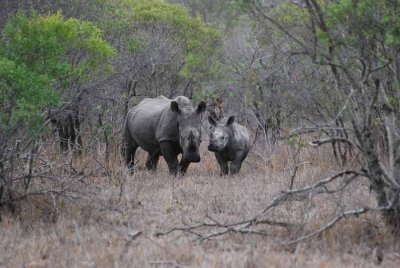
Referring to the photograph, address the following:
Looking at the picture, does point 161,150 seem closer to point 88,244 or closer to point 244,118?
point 88,244

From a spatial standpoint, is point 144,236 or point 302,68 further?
point 302,68

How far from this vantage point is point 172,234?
20.1 feet

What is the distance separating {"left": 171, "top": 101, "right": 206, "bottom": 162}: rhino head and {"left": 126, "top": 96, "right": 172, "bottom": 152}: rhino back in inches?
23.7

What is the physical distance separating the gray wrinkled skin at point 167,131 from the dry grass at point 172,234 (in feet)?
4.09

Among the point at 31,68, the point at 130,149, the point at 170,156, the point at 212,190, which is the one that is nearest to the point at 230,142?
the point at 170,156

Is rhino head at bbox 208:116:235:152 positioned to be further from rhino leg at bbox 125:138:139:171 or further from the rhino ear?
rhino leg at bbox 125:138:139:171

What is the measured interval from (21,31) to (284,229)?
131 inches

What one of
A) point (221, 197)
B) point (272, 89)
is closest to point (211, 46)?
point (272, 89)

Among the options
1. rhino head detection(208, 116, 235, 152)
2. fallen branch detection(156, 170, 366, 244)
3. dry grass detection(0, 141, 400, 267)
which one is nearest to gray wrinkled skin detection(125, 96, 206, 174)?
rhino head detection(208, 116, 235, 152)

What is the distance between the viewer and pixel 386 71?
929 cm

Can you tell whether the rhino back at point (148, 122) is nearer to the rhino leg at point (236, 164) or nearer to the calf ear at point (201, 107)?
the calf ear at point (201, 107)

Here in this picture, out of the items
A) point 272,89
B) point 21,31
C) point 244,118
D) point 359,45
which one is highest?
point 359,45

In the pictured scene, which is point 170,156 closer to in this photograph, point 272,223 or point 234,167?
point 234,167

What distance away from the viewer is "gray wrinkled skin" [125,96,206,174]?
10.2 meters
